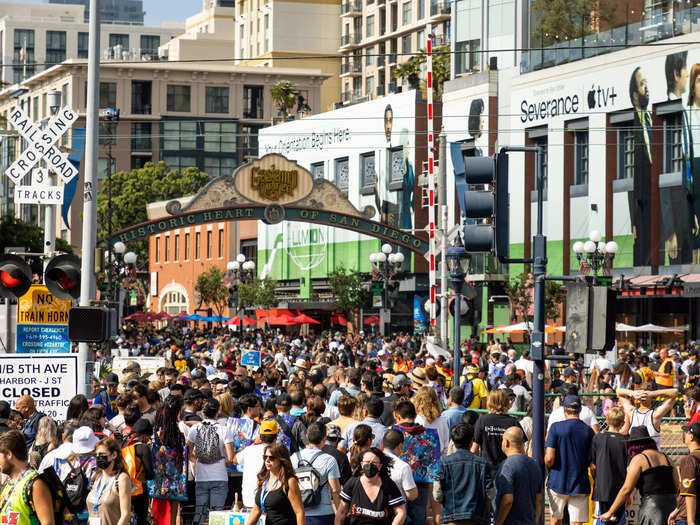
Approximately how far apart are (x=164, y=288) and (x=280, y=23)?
2673 centimetres

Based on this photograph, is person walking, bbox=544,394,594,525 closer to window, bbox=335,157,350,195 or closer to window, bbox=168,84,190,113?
window, bbox=335,157,350,195

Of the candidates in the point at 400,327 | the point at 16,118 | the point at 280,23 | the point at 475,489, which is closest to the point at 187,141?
the point at 280,23

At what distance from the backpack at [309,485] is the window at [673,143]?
3796cm

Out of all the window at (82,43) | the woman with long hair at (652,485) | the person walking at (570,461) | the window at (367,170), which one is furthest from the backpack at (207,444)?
the window at (82,43)

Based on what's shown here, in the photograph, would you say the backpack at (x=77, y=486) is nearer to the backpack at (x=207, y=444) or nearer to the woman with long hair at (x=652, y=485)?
the backpack at (x=207, y=444)

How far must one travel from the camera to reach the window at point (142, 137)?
11488 centimetres

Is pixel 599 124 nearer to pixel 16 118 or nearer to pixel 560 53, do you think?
pixel 560 53

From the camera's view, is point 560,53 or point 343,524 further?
point 560,53

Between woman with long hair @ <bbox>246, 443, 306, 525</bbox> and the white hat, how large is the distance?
190 cm

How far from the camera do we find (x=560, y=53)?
2126 inches

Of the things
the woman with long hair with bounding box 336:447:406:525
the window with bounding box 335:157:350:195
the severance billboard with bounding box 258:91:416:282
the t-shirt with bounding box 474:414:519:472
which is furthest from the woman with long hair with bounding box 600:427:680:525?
the window with bounding box 335:157:350:195

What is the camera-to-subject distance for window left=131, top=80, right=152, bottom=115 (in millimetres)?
114688

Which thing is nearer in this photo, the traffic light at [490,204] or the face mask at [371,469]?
the face mask at [371,469]

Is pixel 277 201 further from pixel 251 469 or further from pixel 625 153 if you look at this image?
pixel 251 469
